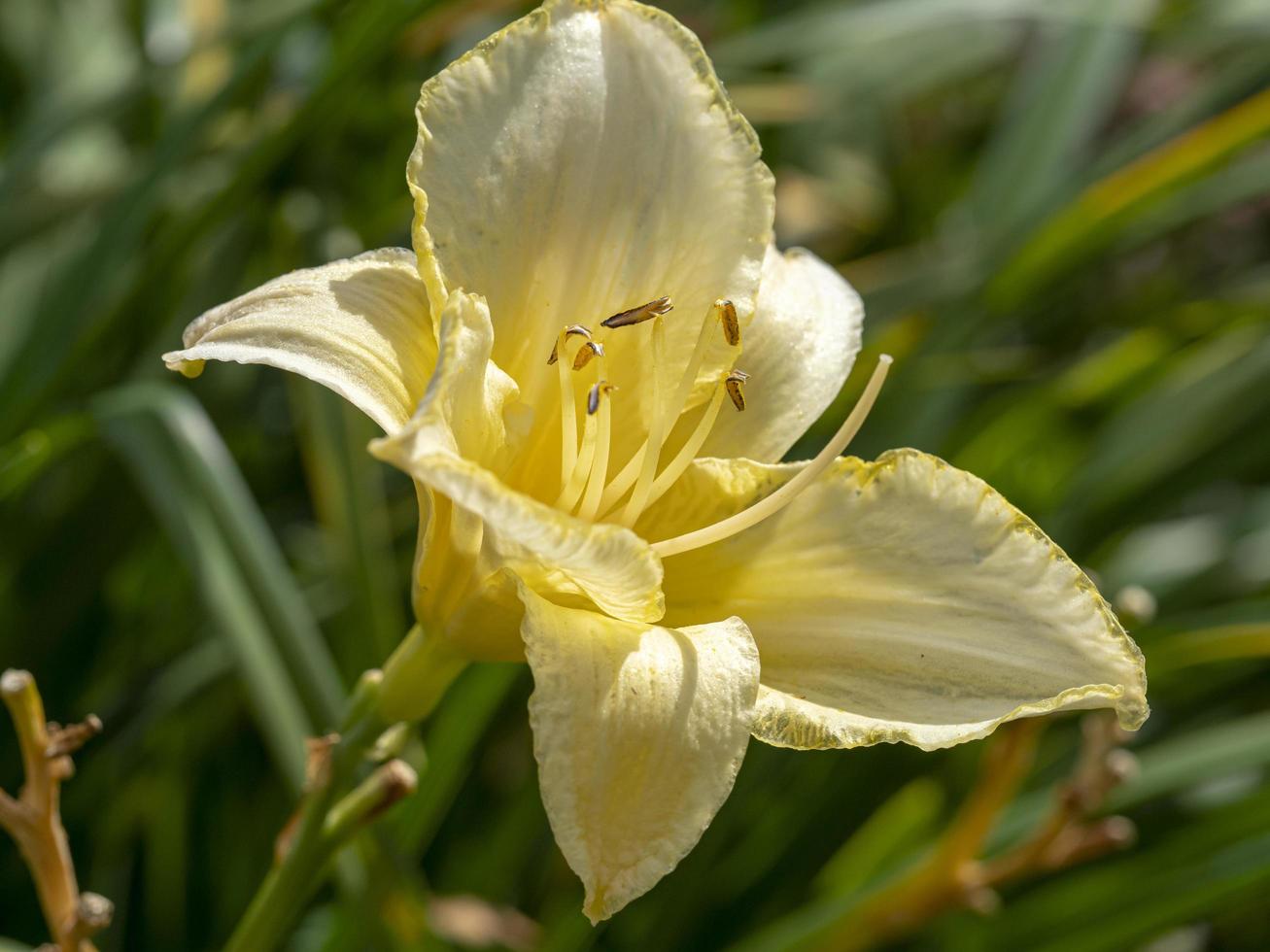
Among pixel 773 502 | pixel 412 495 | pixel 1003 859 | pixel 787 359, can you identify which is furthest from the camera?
pixel 412 495

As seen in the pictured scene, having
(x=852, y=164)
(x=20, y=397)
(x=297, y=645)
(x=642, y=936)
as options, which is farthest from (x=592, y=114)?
(x=852, y=164)

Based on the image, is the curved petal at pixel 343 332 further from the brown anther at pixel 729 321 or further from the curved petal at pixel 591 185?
the brown anther at pixel 729 321

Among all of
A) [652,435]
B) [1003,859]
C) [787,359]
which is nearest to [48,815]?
[652,435]

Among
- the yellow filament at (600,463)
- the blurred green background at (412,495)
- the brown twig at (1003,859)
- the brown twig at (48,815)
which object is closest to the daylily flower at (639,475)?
the yellow filament at (600,463)

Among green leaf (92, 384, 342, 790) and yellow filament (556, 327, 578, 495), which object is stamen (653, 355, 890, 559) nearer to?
yellow filament (556, 327, 578, 495)

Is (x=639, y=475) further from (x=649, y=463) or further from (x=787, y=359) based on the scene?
(x=787, y=359)

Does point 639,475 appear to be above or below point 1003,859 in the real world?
above

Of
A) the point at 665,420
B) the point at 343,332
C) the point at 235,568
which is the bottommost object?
the point at 235,568
